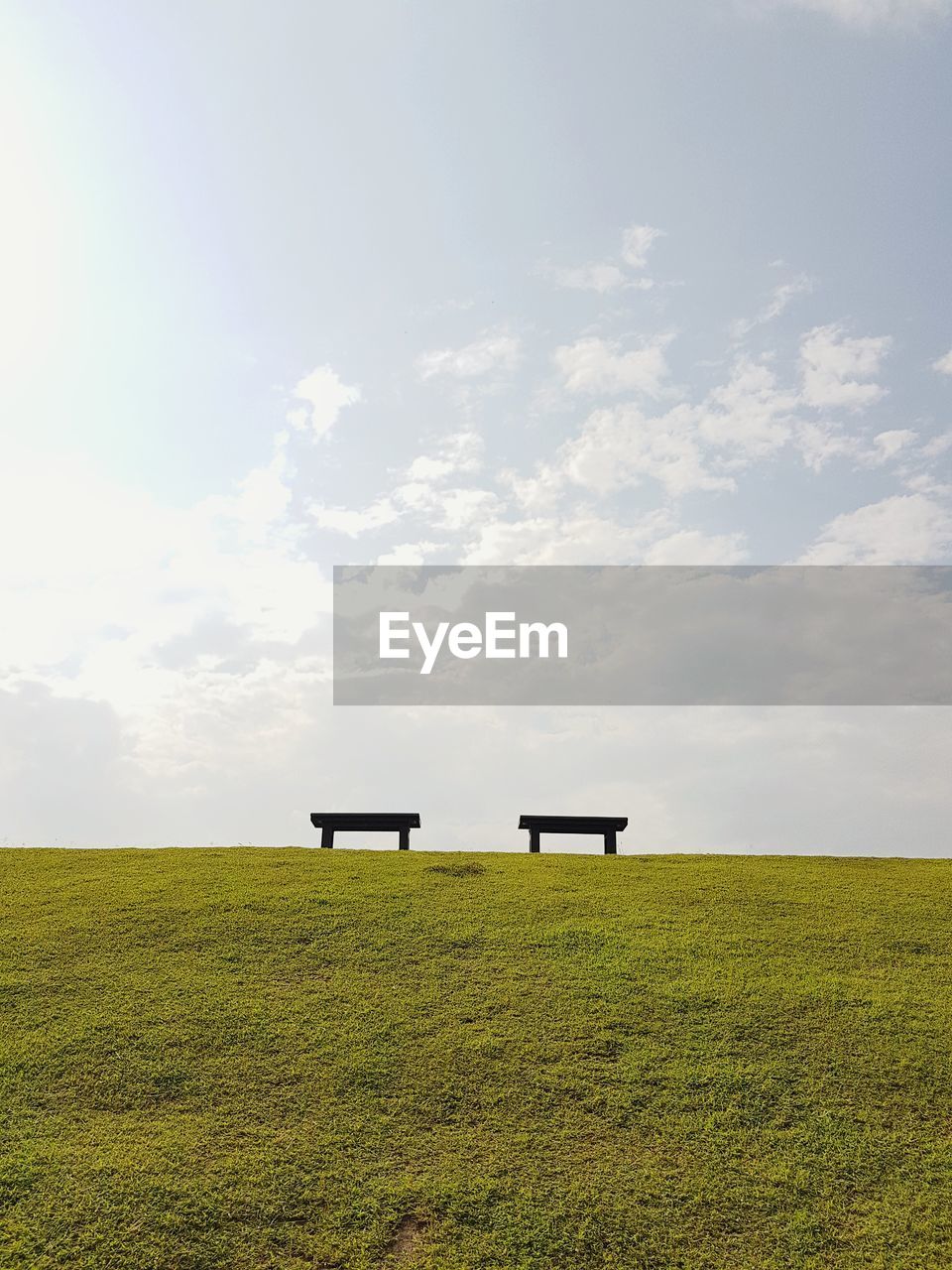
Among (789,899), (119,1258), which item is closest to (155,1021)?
(119,1258)

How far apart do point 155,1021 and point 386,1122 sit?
2.90 m

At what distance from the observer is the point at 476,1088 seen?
7699 mm

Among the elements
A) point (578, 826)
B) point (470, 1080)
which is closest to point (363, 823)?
point (578, 826)

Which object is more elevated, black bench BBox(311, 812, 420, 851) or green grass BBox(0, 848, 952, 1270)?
black bench BBox(311, 812, 420, 851)

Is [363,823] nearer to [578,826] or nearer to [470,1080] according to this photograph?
[578,826]

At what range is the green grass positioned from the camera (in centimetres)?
609

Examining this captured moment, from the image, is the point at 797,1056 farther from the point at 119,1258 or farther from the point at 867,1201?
the point at 119,1258

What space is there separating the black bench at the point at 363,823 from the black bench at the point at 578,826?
222cm

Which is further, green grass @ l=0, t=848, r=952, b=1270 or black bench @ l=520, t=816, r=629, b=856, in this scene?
black bench @ l=520, t=816, r=629, b=856

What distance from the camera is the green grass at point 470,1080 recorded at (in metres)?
6.09

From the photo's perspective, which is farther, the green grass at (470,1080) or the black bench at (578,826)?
the black bench at (578,826)

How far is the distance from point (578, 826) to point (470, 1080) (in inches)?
357

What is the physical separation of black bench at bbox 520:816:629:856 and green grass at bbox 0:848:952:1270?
3.69 metres

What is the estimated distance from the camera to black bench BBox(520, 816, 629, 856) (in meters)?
16.6
